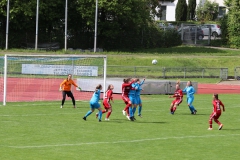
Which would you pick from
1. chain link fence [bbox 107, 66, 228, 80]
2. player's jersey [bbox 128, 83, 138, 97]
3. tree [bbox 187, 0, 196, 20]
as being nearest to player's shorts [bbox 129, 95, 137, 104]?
player's jersey [bbox 128, 83, 138, 97]

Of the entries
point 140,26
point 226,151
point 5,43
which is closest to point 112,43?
point 140,26

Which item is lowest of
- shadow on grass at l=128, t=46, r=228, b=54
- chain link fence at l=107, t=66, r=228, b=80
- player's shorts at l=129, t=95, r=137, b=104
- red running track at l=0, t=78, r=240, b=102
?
red running track at l=0, t=78, r=240, b=102

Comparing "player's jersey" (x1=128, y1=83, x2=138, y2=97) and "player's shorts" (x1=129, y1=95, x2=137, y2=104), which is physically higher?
"player's jersey" (x1=128, y1=83, x2=138, y2=97)

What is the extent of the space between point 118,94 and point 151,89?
2.47 meters

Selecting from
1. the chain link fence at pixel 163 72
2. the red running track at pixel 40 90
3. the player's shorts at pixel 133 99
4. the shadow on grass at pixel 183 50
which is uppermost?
the shadow on grass at pixel 183 50

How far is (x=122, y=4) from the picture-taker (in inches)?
2650

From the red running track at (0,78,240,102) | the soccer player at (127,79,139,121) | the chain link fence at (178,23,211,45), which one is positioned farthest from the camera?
the chain link fence at (178,23,211,45)

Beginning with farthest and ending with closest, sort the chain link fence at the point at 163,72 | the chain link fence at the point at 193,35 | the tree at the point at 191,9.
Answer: the tree at the point at 191,9 → the chain link fence at the point at 193,35 → the chain link fence at the point at 163,72

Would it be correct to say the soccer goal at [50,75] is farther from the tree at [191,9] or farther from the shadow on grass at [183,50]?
the tree at [191,9]

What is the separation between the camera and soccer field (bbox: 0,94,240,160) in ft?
63.2

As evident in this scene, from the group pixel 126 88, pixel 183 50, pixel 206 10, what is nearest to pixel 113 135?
pixel 126 88

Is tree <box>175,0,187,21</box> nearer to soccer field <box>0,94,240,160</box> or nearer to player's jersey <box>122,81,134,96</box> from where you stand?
soccer field <box>0,94,240,160</box>

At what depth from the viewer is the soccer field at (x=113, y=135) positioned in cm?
1927

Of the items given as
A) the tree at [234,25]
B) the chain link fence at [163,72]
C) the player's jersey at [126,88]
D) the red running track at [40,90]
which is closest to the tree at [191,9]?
the tree at [234,25]
